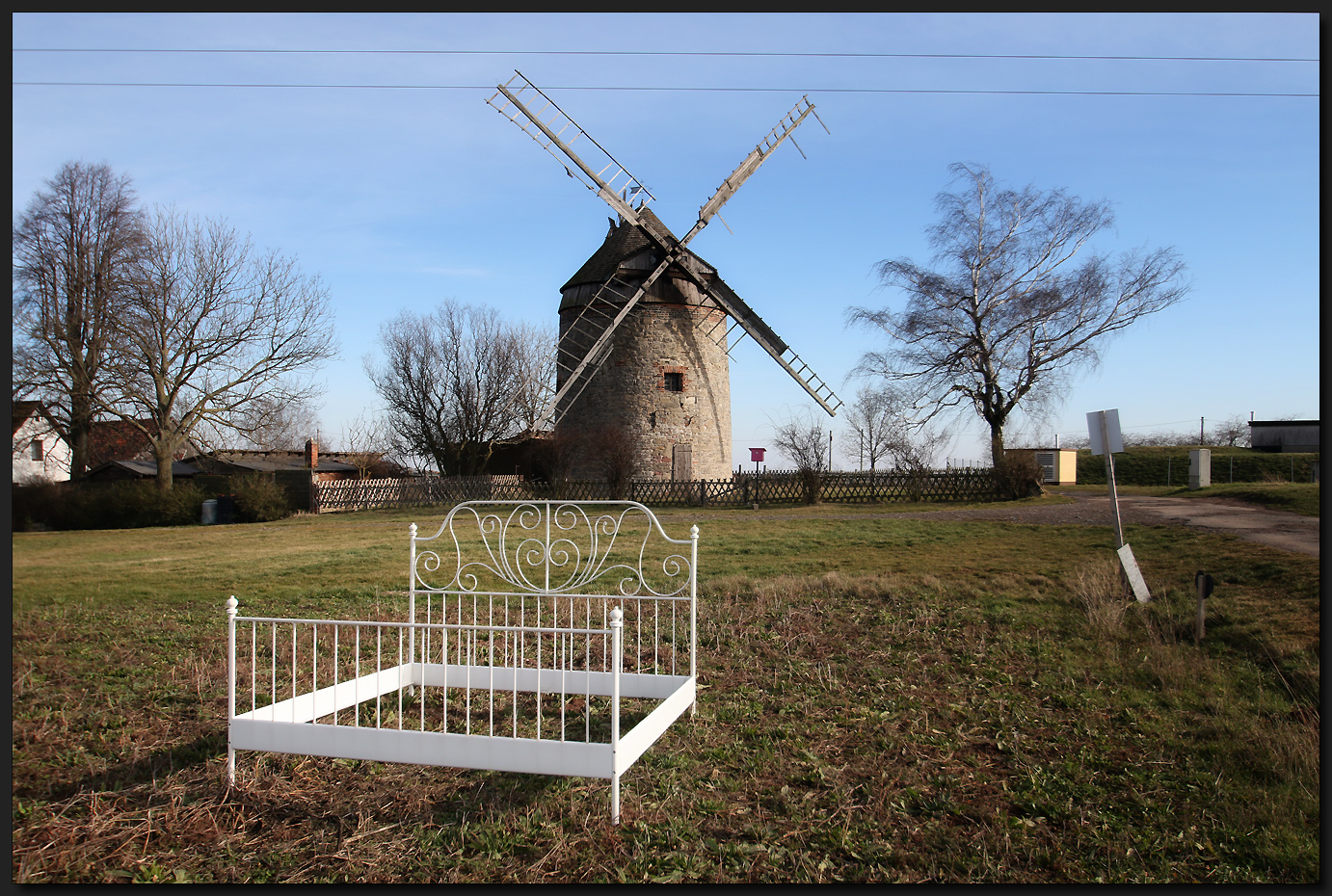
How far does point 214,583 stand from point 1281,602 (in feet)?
28.7

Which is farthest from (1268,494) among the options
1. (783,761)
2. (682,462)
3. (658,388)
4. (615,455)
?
(783,761)

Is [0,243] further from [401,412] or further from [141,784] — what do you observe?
[401,412]

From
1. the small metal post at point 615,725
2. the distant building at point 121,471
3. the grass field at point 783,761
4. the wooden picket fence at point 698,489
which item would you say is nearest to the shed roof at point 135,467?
the distant building at point 121,471

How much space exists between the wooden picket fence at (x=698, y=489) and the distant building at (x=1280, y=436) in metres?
12.2

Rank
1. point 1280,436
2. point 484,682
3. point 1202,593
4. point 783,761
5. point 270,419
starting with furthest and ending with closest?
1. point 1280,436
2. point 270,419
3. point 1202,593
4. point 484,682
5. point 783,761

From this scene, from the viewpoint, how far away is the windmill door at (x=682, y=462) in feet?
58.4

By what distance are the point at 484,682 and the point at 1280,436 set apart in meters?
29.1

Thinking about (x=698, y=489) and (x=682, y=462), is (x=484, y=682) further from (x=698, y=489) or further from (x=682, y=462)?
(x=682, y=462)

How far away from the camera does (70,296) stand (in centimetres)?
328

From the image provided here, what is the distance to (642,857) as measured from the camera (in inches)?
102

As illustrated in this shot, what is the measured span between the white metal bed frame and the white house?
0.90 metres

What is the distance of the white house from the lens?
120 inches

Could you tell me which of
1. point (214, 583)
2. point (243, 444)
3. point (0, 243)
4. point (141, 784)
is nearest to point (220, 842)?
point (141, 784)

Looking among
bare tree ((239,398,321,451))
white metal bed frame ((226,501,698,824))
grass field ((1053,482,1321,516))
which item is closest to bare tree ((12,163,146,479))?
white metal bed frame ((226,501,698,824))
